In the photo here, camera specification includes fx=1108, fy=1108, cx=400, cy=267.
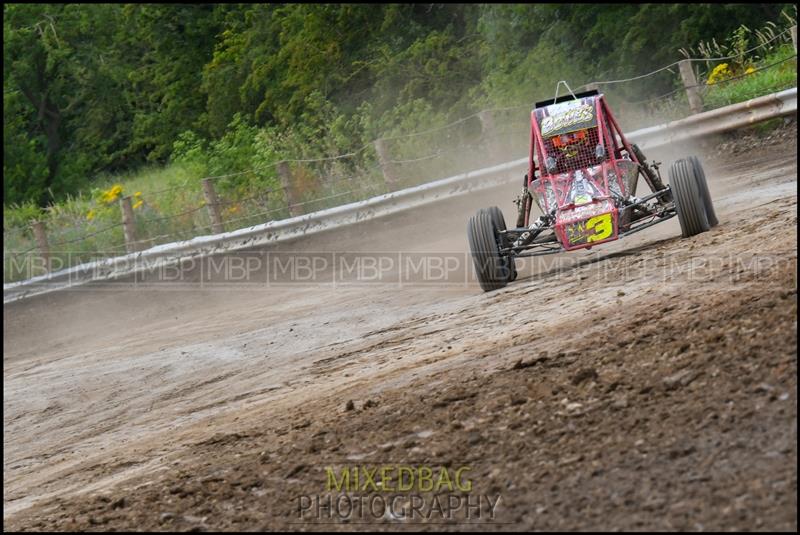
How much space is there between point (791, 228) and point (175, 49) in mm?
20546

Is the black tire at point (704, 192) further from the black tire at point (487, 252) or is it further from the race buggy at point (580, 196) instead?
the black tire at point (487, 252)

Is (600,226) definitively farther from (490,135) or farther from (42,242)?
(42,242)

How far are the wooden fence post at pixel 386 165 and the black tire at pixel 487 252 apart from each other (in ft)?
20.7

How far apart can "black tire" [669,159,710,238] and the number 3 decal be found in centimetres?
52

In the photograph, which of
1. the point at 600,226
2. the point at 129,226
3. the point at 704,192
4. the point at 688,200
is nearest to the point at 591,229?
the point at 600,226

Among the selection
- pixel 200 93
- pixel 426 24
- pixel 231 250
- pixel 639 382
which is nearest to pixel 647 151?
pixel 231 250

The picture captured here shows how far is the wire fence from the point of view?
49.7 ft

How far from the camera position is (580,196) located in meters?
8.80

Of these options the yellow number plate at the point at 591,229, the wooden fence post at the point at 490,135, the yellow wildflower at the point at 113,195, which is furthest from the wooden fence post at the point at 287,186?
the yellow number plate at the point at 591,229

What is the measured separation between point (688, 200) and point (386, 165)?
23.9ft

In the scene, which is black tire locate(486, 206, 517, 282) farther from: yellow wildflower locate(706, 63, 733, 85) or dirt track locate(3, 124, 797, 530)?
yellow wildflower locate(706, 63, 733, 85)

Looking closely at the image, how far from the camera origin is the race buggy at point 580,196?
8.43 m

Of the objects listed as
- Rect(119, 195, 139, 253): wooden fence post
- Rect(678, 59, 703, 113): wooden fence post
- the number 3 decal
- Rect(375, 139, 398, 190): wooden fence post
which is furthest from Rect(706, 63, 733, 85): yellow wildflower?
Rect(119, 195, 139, 253): wooden fence post

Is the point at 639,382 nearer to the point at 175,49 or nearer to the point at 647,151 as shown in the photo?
the point at 647,151
